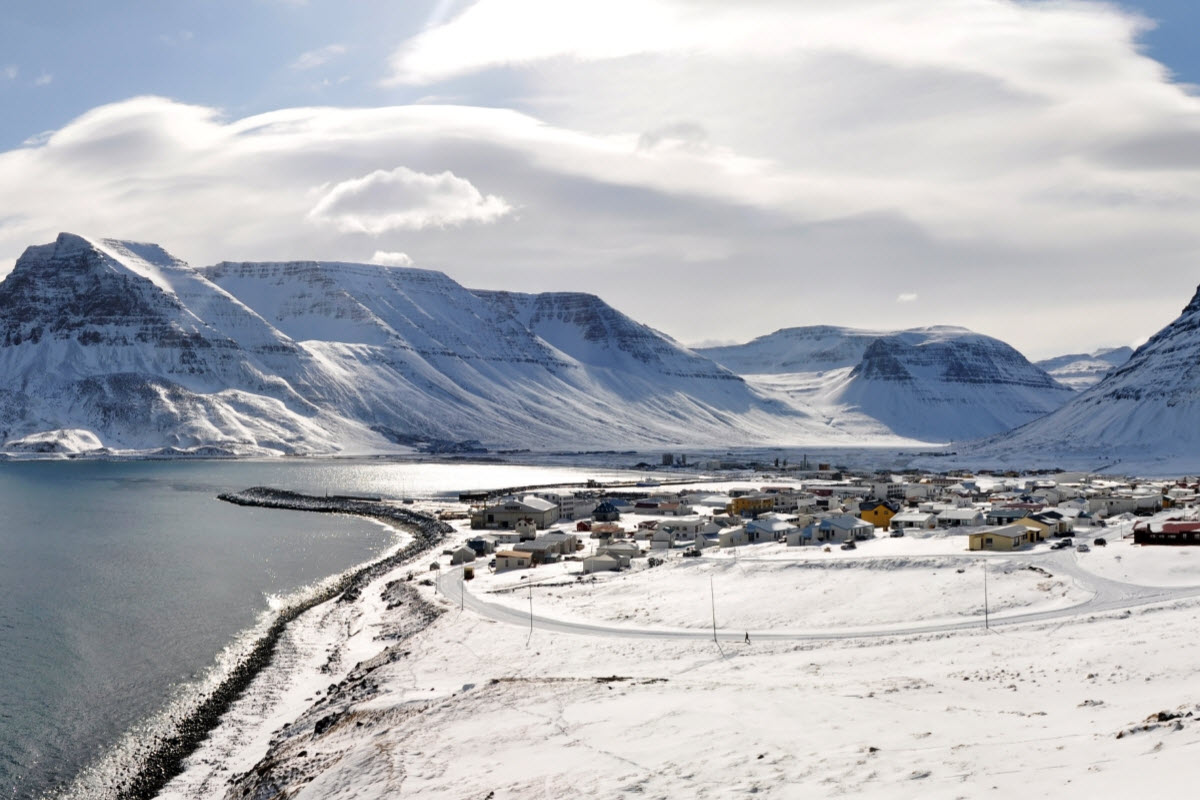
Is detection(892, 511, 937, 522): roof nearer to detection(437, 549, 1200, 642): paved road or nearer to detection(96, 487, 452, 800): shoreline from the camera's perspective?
detection(437, 549, 1200, 642): paved road

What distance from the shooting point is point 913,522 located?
8625 cm

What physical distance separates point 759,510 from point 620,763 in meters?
87.2

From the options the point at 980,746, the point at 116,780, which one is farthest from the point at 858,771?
the point at 116,780

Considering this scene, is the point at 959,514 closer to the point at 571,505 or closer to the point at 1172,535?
the point at 1172,535

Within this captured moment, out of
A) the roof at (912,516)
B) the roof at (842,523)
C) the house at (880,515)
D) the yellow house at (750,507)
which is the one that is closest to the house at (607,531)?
the yellow house at (750,507)

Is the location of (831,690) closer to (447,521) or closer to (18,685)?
(18,685)

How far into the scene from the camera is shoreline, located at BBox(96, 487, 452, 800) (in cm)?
3894

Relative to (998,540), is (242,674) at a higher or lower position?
lower

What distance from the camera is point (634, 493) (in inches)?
6048

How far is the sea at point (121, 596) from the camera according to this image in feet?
145

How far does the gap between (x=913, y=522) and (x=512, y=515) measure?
41.7m

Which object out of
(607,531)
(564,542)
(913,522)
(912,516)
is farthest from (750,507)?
(564,542)

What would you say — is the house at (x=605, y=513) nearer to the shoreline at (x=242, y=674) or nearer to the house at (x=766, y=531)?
the shoreline at (x=242, y=674)

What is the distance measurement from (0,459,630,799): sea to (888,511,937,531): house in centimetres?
4531
